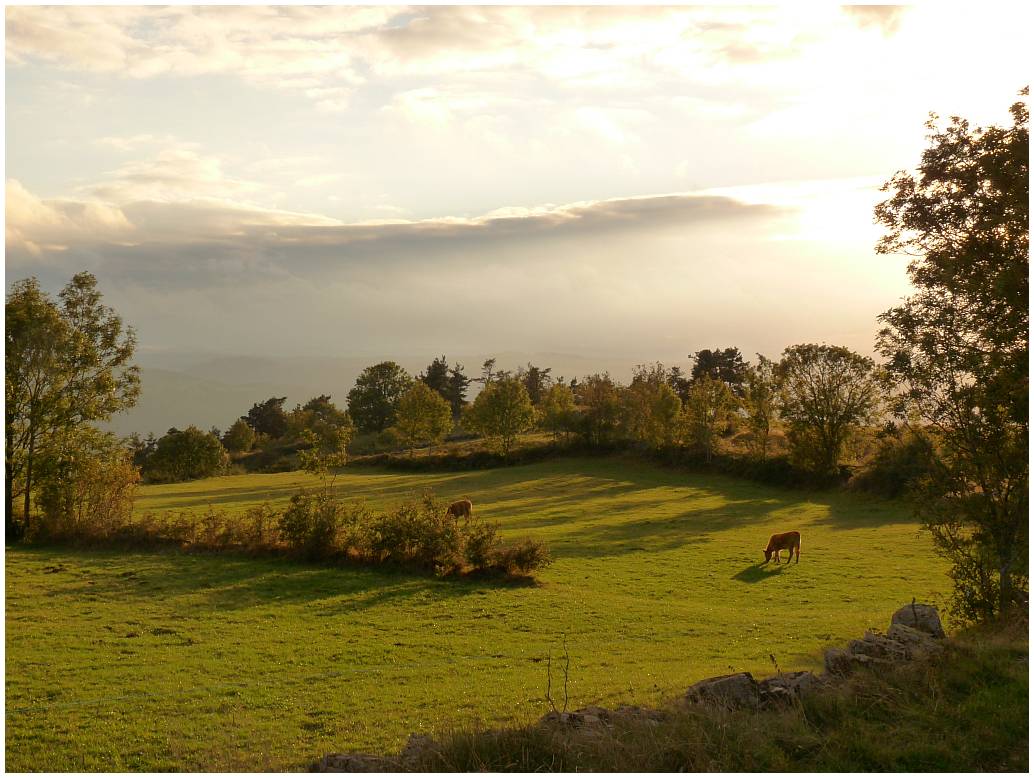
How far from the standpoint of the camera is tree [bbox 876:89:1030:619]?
52.7 feet

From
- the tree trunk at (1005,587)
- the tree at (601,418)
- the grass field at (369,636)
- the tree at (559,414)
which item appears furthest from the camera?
the tree at (559,414)

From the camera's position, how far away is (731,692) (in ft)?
→ 38.6

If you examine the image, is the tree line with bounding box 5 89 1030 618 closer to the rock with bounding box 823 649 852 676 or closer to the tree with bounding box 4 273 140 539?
the tree with bounding box 4 273 140 539

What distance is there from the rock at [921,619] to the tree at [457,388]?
116583 millimetres

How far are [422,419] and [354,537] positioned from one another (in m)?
50.4

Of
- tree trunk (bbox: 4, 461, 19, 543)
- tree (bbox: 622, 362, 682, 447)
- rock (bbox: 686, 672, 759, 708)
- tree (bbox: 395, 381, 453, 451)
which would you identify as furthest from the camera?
tree (bbox: 395, 381, 453, 451)

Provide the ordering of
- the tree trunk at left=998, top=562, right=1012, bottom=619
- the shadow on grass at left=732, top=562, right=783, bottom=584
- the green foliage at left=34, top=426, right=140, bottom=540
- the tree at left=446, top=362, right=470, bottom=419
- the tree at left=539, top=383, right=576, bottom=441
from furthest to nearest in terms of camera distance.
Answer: the tree at left=446, top=362, right=470, bottom=419 < the tree at left=539, top=383, right=576, bottom=441 < the green foliage at left=34, top=426, right=140, bottom=540 < the shadow on grass at left=732, top=562, right=783, bottom=584 < the tree trunk at left=998, top=562, right=1012, bottom=619

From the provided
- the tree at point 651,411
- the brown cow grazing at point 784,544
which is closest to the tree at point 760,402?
the tree at point 651,411

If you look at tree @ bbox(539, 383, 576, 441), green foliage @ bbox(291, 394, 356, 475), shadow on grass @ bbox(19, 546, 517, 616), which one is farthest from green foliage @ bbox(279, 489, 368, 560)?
tree @ bbox(539, 383, 576, 441)

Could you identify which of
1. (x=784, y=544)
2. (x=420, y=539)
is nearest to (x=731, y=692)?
(x=420, y=539)

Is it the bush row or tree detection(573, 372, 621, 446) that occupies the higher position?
tree detection(573, 372, 621, 446)

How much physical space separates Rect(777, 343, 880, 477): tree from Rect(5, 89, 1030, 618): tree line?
0.11 metres

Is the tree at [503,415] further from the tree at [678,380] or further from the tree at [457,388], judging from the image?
the tree at [457,388]

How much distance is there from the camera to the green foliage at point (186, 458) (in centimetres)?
7606
